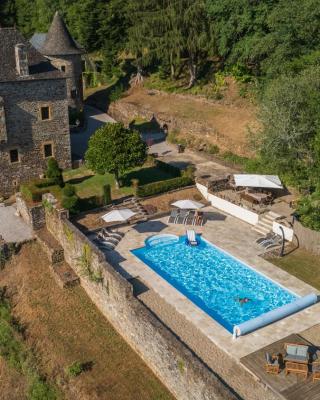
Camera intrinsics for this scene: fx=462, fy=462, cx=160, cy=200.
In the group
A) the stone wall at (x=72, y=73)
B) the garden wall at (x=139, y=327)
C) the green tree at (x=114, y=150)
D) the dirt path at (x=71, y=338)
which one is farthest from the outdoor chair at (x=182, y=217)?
the stone wall at (x=72, y=73)

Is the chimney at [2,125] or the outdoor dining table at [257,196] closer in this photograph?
the outdoor dining table at [257,196]

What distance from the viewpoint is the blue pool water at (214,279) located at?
2148 centimetres

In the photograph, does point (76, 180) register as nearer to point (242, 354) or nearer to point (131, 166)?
point (131, 166)

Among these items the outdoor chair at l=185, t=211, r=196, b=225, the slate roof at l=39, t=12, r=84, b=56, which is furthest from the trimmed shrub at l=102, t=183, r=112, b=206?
the slate roof at l=39, t=12, r=84, b=56

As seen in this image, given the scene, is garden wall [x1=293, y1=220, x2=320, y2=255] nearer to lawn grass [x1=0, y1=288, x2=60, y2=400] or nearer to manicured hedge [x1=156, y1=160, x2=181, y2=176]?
manicured hedge [x1=156, y1=160, x2=181, y2=176]

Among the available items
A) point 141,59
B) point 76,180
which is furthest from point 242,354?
point 141,59

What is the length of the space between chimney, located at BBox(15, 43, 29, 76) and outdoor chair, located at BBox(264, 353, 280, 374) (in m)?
26.5

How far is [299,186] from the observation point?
29203mm

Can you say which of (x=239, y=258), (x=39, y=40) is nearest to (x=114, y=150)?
(x=239, y=258)

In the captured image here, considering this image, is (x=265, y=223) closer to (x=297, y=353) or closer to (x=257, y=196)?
(x=257, y=196)

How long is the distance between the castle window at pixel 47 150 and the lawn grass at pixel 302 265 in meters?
20.2

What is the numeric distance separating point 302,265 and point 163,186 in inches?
476

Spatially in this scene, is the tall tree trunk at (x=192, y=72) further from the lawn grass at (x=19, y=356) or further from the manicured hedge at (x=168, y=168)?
the lawn grass at (x=19, y=356)

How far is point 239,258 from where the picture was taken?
25203 mm
